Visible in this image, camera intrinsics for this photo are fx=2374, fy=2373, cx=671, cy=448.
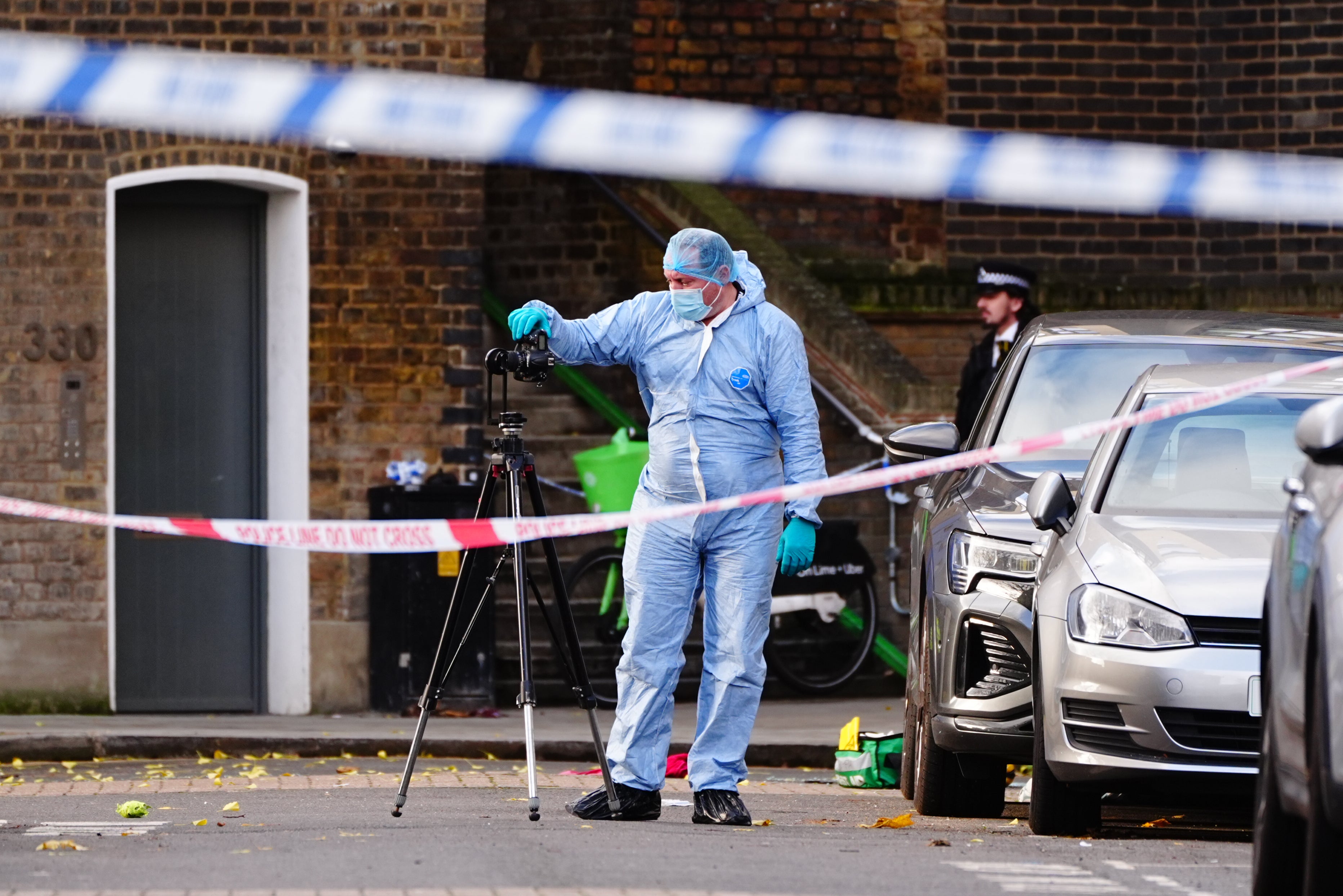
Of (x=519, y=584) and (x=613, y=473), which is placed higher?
(x=613, y=473)

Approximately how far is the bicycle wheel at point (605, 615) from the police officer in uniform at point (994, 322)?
8.44 feet

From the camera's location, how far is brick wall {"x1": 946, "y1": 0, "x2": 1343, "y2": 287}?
17.6 metres

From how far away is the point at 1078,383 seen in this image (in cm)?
917

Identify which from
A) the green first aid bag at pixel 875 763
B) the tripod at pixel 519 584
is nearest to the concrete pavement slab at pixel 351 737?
the green first aid bag at pixel 875 763

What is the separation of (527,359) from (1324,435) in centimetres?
340

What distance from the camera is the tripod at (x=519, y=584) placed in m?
7.86

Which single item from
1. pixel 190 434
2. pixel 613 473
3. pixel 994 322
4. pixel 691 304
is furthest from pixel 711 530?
pixel 190 434

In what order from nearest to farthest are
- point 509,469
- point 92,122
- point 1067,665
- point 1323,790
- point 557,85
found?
point 1323,790 < point 1067,665 < point 509,469 < point 92,122 < point 557,85

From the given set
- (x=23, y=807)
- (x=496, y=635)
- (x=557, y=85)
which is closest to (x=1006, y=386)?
(x=23, y=807)

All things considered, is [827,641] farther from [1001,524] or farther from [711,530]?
[711,530]

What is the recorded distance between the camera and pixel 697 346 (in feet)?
27.0

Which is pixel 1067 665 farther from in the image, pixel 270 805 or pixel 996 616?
pixel 270 805

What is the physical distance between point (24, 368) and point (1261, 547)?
8.11 metres

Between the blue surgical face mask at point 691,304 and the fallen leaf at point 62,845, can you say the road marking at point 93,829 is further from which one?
the blue surgical face mask at point 691,304
